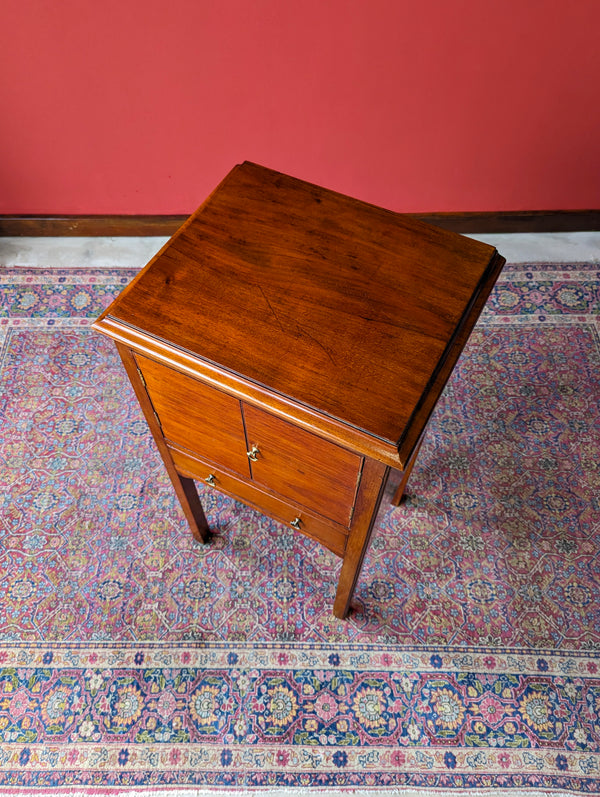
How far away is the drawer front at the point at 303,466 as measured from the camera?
1010mm

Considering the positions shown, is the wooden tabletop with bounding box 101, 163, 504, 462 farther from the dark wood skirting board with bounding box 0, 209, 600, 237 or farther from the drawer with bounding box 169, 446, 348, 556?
the dark wood skirting board with bounding box 0, 209, 600, 237

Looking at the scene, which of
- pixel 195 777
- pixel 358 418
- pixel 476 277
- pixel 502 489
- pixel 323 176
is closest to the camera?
pixel 358 418

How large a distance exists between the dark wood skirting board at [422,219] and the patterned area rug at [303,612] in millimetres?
595

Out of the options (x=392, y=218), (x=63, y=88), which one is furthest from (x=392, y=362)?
(x=63, y=88)

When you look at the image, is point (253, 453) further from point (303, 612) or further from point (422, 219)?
point (422, 219)

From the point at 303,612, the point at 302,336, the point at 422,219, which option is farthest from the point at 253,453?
the point at 422,219

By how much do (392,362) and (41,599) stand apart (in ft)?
4.37

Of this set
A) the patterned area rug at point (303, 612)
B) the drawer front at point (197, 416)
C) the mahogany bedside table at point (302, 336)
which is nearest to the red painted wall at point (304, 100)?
the patterned area rug at point (303, 612)

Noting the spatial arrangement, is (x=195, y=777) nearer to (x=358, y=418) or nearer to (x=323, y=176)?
(x=358, y=418)

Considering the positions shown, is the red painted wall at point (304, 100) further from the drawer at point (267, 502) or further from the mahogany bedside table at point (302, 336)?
the drawer at point (267, 502)

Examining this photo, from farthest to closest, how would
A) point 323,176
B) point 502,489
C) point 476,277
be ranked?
point 323,176 → point 502,489 → point 476,277

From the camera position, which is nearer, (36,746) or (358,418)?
(358,418)

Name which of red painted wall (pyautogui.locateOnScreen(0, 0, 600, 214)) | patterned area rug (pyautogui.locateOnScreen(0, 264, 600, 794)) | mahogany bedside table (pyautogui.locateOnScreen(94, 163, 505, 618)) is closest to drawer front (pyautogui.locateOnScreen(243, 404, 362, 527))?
mahogany bedside table (pyautogui.locateOnScreen(94, 163, 505, 618))

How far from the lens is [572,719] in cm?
150
